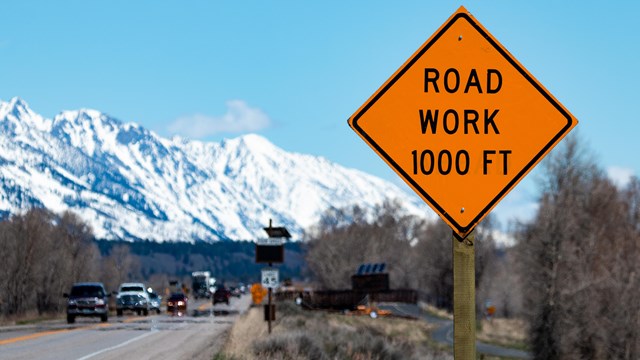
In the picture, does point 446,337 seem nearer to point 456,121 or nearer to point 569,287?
point 569,287

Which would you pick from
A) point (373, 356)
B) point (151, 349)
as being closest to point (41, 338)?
point (151, 349)

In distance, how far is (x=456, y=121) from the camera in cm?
539

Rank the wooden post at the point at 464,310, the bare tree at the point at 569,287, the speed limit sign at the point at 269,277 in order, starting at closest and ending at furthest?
the wooden post at the point at 464,310
the speed limit sign at the point at 269,277
the bare tree at the point at 569,287

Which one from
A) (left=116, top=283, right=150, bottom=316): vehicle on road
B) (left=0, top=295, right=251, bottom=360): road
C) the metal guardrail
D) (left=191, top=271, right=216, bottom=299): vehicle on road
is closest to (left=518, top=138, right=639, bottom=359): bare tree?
the metal guardrail

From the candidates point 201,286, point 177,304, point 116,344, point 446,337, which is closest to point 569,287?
point 446,337

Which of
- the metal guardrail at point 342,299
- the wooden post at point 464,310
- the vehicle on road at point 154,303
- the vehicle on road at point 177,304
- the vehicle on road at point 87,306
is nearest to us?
the wooden post at point 464,310

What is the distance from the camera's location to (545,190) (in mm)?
69312

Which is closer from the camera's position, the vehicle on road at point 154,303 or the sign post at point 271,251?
the sign post at point 271,251

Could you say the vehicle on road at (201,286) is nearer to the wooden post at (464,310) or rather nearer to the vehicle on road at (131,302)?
the vehicle on road at (131,302)

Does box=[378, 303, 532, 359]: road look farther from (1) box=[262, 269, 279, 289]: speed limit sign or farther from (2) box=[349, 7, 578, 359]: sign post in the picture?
(2) box=[349, 7, 578, 359]: sign post

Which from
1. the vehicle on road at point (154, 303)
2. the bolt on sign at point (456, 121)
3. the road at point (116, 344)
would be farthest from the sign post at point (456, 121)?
the vehicle on road at point (154, 303)

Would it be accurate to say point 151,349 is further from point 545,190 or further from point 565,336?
point 545,190

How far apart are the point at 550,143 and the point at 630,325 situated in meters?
50.5

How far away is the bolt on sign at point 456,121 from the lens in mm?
5406
